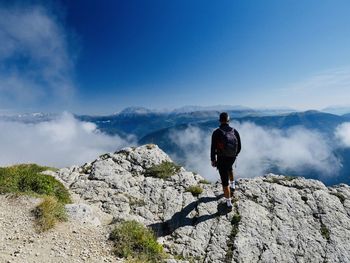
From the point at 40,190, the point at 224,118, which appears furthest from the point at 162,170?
the point at 40,190

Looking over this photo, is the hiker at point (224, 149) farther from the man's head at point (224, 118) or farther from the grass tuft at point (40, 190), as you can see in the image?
the grass tuft at point (40, 190)

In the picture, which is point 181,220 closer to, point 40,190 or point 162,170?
point 162,170

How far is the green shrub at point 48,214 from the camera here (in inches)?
456

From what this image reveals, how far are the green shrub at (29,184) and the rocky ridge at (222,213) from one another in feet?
5.22

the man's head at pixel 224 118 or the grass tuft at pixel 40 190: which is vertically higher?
the man's head at pixel 224 118

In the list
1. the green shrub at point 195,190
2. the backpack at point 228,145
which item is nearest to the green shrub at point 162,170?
the green shrub at point 195,190

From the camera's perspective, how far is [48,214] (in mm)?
12086

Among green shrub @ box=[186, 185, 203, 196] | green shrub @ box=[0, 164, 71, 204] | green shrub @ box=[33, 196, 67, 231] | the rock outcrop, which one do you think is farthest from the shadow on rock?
green shrub @ box=[0, 164, 71, 204]

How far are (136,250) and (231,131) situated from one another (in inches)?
304

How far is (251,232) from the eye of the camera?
46.1 feet

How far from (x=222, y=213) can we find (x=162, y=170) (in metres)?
7.06

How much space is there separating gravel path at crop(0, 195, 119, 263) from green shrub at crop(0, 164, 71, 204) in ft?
6.01

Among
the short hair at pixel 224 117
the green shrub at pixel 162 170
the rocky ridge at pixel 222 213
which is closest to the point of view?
the rocky ridge at pixel 222 213

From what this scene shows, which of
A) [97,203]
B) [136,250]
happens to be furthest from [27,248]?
[97,203]
